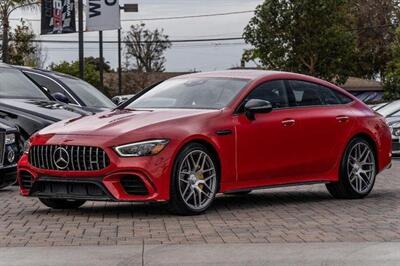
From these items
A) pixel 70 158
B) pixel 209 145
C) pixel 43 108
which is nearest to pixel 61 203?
pixel 70 158

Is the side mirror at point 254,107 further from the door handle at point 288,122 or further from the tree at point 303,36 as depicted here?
the tree at point 303,36

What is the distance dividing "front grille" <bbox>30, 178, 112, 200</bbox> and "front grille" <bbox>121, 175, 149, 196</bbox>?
0.64ft

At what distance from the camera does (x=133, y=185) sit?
8.73 metres

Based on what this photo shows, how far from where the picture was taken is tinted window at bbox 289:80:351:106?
411 inches

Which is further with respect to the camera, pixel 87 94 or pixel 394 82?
pixel 394 82

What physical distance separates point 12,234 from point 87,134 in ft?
4.47

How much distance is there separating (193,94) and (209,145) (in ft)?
2.87

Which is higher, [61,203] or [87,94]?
[87,94]

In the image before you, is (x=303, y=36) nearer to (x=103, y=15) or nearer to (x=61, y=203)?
(x=103, y=15)

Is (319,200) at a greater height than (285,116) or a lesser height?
lesser

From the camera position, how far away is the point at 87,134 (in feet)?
29.0

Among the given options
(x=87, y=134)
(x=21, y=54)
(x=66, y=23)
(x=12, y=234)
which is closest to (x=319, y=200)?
(x=87, y=134)

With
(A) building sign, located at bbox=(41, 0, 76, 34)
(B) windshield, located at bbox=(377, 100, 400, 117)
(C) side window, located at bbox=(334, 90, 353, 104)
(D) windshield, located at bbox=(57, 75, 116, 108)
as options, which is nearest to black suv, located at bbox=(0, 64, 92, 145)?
(D) windshield, located at bbox=(57, 75, 116, 108)

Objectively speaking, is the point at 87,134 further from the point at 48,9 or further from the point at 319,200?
the point at 48,9
